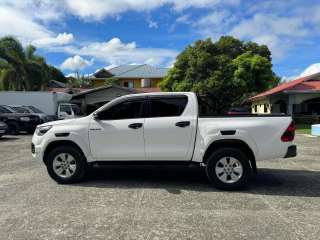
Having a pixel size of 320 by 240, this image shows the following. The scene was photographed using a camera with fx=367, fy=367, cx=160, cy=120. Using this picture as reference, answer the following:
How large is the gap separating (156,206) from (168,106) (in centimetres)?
225

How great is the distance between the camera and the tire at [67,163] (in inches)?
299

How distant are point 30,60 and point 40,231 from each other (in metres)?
33.1

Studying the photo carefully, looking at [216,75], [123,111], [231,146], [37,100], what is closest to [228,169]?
[231,146]

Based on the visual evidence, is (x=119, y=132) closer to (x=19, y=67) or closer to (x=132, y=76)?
(x=19, y=67)

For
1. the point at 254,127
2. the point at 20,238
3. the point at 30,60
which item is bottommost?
the point at 20,238

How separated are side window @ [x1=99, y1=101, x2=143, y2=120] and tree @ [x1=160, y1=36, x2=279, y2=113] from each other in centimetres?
2241

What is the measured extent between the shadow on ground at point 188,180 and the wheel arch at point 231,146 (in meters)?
0.62

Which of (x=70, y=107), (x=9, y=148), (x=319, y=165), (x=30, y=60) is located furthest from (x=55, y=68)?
(x=319, y=165)

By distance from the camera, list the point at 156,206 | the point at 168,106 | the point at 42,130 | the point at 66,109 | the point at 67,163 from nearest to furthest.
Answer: the point at 156,206 → the point at 168,106 → the point at 67,163 → the point at 42,130 → the point at 66,109

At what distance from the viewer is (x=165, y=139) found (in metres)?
7.25

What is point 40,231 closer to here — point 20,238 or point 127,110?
point 20,238

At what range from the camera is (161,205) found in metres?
6.10

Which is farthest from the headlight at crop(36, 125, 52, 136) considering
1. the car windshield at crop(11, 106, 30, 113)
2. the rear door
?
the car windshield at crop(11, 106, 30, 113)

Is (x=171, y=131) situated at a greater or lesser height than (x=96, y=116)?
lesser
